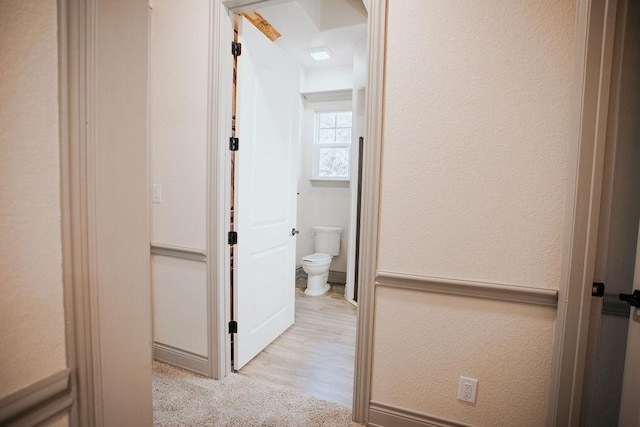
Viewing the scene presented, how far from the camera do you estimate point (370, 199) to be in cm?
161

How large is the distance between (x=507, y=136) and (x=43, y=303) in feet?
5.36

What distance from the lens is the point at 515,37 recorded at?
135 centimetres

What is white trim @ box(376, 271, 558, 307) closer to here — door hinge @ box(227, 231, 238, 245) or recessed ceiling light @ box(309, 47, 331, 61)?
door hinge @ box(227, 231, 238, 245)

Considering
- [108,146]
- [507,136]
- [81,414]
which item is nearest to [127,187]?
[108,146]

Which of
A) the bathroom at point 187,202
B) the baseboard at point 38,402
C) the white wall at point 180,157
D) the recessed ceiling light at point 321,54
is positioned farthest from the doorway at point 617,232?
the recessed ceiling light at point 321,54

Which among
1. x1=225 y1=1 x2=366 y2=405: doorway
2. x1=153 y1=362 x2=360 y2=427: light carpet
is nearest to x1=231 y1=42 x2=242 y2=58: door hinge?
x1=225 y1=1 x2=366 y2=405: doorway

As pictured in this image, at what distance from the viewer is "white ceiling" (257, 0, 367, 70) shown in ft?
9.44

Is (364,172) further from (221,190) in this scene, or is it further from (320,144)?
(320,144)

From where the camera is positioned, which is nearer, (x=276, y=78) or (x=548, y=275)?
(x=548, y=275)

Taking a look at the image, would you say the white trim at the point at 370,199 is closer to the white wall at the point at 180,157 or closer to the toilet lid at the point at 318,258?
the white wall at the point at 180,157

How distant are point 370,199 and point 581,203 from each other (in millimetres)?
853

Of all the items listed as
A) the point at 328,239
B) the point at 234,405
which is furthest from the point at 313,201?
the point at 234,405

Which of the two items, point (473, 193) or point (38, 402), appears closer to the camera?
point (38, 402)

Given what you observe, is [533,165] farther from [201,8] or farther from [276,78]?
[201,8]
